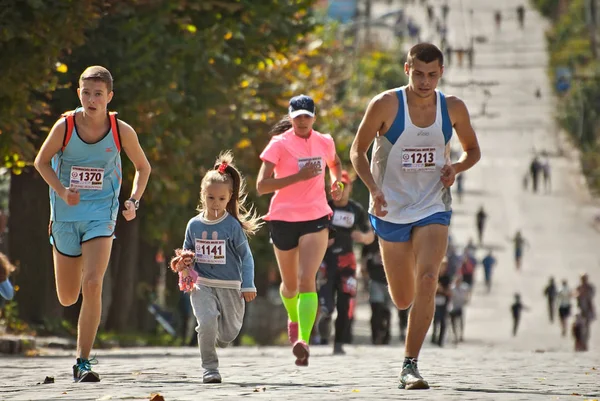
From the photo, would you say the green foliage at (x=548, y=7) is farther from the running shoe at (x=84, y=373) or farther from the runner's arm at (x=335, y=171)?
the running shoe at (x=84, y=373)

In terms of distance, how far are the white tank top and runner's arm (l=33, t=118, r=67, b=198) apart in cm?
189

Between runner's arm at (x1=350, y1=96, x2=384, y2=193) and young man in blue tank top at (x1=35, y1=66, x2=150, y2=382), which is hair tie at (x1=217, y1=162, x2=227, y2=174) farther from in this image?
runner's arm at (x1=350, y1=96, x2=384, y2=193)

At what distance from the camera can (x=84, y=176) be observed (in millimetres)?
10930

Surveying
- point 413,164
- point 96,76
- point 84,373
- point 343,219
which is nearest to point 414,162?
point 413,164

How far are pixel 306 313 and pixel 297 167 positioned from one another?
1.08 metres

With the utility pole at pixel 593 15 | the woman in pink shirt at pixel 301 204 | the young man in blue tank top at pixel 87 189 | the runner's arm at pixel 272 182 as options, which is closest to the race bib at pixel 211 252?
the young man in blue tank top at pixel 87 189

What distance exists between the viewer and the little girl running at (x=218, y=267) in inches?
426

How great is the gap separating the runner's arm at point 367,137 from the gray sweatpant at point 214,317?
41.6 inches

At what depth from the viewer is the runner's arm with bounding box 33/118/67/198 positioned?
1075 cm

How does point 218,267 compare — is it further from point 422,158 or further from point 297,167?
point 297,167

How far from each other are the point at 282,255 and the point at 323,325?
242 inches

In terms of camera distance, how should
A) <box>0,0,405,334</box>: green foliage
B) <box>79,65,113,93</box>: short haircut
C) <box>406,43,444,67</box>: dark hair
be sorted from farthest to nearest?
1. <box>0,0,405,334</box>: green foliage
2. <box>79,65,113,93</box>: short haircut
3. <box>406,43,444,67</box>: dark hair

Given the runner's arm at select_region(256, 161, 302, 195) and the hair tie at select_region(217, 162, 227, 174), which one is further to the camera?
the runner's arm at select_region(256, 161, 302, 195)

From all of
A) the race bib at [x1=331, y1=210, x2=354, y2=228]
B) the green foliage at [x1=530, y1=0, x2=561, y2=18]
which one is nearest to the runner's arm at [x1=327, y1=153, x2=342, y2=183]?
the race bib at [x1=331, y1=210, x2=354, y2=228]
